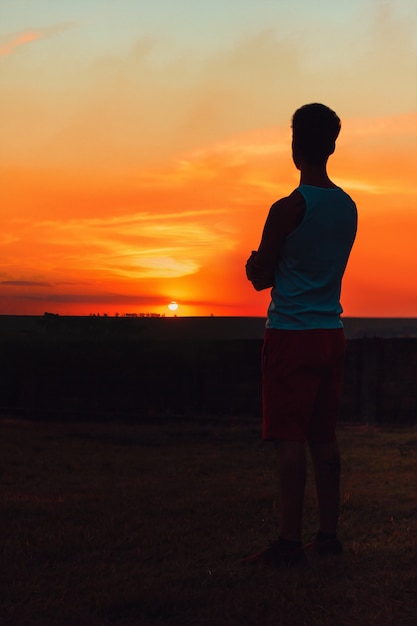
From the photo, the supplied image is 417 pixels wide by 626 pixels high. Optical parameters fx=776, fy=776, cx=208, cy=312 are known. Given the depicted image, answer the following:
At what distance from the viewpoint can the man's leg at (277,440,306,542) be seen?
3.37 meters

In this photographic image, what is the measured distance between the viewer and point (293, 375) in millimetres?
3354

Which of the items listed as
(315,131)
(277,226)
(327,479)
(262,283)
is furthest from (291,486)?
(315,131)

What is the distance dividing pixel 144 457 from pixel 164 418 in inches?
168

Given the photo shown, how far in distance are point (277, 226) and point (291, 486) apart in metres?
1.13

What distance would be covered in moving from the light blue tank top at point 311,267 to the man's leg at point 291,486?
0.53 metres

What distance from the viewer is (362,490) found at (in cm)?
567

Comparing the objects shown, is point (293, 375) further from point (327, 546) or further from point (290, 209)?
point (327, 546)

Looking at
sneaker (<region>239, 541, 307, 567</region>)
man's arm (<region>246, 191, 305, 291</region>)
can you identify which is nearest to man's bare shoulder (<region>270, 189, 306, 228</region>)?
man's arm (<region>246, 191, 305, 291</region>)

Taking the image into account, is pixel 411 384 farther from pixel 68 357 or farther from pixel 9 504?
pixel 9 504

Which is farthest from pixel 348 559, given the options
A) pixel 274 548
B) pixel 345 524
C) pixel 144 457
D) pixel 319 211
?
pixel 144 457

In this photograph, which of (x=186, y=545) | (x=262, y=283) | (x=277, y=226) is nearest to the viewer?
(x=277, y=226)

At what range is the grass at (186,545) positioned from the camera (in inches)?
111

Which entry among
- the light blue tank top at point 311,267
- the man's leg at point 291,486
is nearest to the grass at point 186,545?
the man's leg at point 291,486

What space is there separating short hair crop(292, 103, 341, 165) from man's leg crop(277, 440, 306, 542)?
1.28 m
